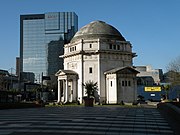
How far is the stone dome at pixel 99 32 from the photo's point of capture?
80.3 m

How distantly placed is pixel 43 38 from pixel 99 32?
95905 millimetres

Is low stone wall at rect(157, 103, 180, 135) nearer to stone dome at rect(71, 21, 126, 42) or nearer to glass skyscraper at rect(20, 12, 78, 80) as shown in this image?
stone dome at rect(71, 21, 126, 42)

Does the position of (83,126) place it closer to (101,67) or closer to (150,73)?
(101,67)

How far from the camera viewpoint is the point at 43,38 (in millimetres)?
171875

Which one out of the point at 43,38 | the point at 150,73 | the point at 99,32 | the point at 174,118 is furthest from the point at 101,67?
the point at 43,38

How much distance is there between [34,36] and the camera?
176 m

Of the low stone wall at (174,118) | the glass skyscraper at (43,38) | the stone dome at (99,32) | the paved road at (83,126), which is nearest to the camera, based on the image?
the paved road at (83,126)

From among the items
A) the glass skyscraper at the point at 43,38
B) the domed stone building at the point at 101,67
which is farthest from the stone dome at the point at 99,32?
the glass skyscraper at the point at 43,38

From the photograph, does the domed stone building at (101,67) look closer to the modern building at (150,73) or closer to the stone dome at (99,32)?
the stone dome at (99,32)

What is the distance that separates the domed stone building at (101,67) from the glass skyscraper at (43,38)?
79.0 metres

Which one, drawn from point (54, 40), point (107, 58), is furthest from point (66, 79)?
point (54, 40)

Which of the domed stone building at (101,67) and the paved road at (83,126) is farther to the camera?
the domed stone building at (101,67)

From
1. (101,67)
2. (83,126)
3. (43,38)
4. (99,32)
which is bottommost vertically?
(83,126)

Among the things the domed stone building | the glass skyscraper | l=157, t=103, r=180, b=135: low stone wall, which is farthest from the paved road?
the glass skyscraper
